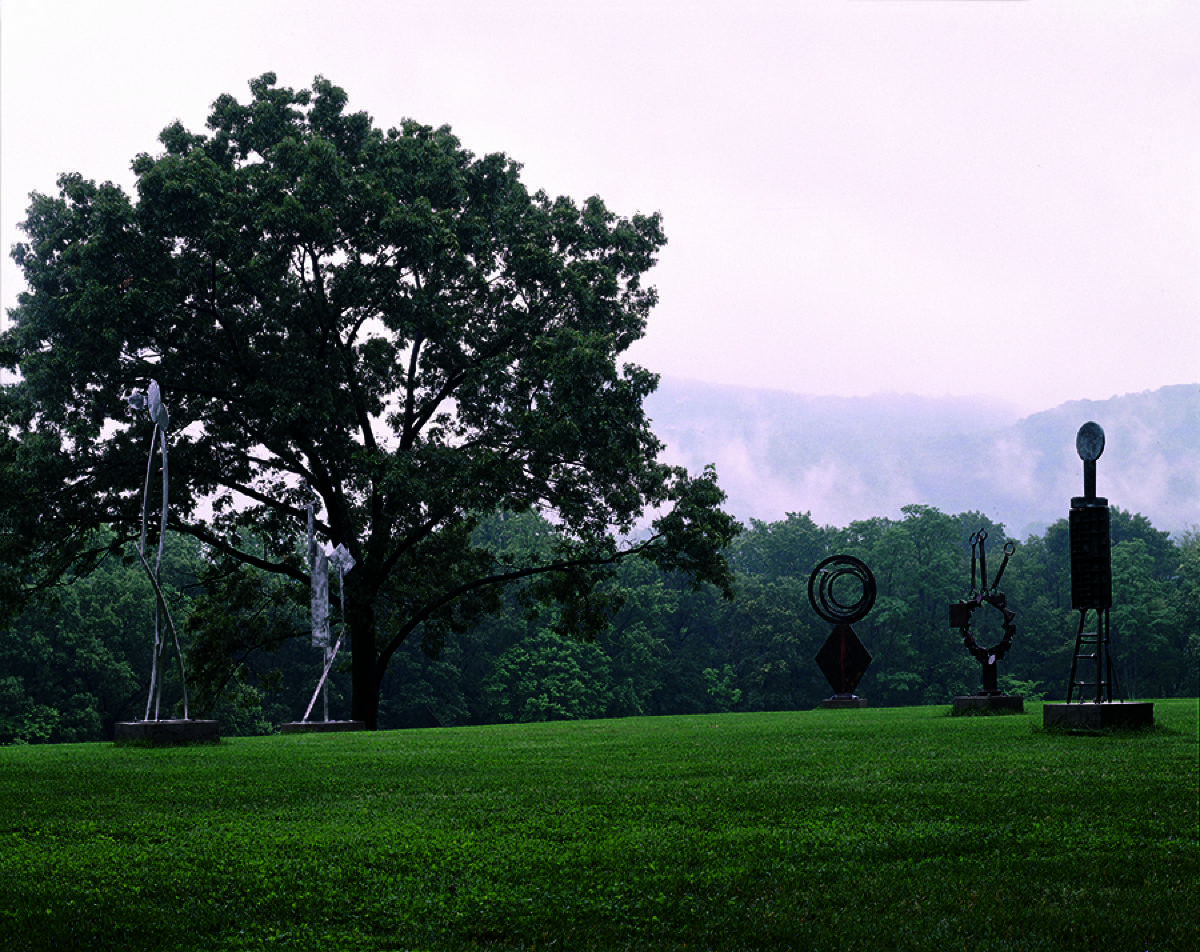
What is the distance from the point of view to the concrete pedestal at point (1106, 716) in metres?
14.8

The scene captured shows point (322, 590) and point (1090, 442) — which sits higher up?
point (1090, 442)

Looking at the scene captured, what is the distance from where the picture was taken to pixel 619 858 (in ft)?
21.0

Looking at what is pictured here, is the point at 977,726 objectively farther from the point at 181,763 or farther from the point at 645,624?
the point at 645,624

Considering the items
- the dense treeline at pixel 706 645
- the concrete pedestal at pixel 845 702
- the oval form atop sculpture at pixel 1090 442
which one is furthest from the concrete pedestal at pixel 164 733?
the dense treeline at pixel 706 645

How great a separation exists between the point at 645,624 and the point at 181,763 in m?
59.8

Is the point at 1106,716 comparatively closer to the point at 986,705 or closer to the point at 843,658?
the point at 986,705

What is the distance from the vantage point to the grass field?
17.3 ft

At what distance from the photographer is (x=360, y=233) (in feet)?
89.4

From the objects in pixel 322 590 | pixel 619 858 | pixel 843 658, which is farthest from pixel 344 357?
pixel 619 858

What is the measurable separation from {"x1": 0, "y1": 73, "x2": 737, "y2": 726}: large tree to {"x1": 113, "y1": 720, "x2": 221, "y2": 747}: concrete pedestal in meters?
9.52

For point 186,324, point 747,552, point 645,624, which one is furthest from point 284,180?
point 747,552

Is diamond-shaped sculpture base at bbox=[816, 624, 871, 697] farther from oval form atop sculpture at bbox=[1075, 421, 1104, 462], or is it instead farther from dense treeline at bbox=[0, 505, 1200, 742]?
dense treeline at bbox=[0, 505, 1200, 742]

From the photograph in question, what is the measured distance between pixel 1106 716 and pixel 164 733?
1243cm

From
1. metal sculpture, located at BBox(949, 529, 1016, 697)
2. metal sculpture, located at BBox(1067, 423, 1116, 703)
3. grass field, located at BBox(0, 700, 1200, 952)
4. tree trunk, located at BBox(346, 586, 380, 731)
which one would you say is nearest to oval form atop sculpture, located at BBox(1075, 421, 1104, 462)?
metal sculpture, located at BBox(1067, 423, 1116, 703)
